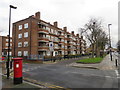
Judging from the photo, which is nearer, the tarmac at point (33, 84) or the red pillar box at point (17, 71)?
the tarmac at point (33, 84)

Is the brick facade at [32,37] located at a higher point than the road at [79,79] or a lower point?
higher

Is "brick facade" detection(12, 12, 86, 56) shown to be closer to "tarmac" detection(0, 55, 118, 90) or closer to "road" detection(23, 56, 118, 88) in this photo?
"tarmac" detection(0, 55, 118, 90)

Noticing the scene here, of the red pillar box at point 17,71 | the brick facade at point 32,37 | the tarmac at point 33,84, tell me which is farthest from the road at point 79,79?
the brick facade at point 32,37

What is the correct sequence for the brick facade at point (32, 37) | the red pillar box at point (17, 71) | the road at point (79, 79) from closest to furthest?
the road at point (79, 79) < the red pillar box at point (17, 71) < the brick facade at point (32, 37)

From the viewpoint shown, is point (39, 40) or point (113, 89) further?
point (39, 40)

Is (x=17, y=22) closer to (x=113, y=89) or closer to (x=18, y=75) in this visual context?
(x=18, y=75)

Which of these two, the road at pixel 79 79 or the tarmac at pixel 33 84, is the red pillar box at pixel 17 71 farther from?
the road at pixel 79 79

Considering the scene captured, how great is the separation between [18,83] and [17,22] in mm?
32690

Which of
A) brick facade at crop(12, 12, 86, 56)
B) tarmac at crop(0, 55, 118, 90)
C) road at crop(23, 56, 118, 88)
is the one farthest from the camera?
brick facade at crop(12, 12, 86, 56)

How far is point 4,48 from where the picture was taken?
55344 millimetres

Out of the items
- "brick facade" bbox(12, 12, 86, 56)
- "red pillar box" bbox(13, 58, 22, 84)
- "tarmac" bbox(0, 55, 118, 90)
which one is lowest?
"tarmac" bbox(0, 55, 118, 90)

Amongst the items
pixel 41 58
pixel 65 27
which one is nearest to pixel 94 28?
pixel 41 58

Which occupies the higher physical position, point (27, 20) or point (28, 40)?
point (27, 20)

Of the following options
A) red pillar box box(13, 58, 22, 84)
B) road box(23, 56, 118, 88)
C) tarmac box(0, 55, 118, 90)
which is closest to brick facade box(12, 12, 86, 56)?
tarmac box(0, 55, 118, 90)
